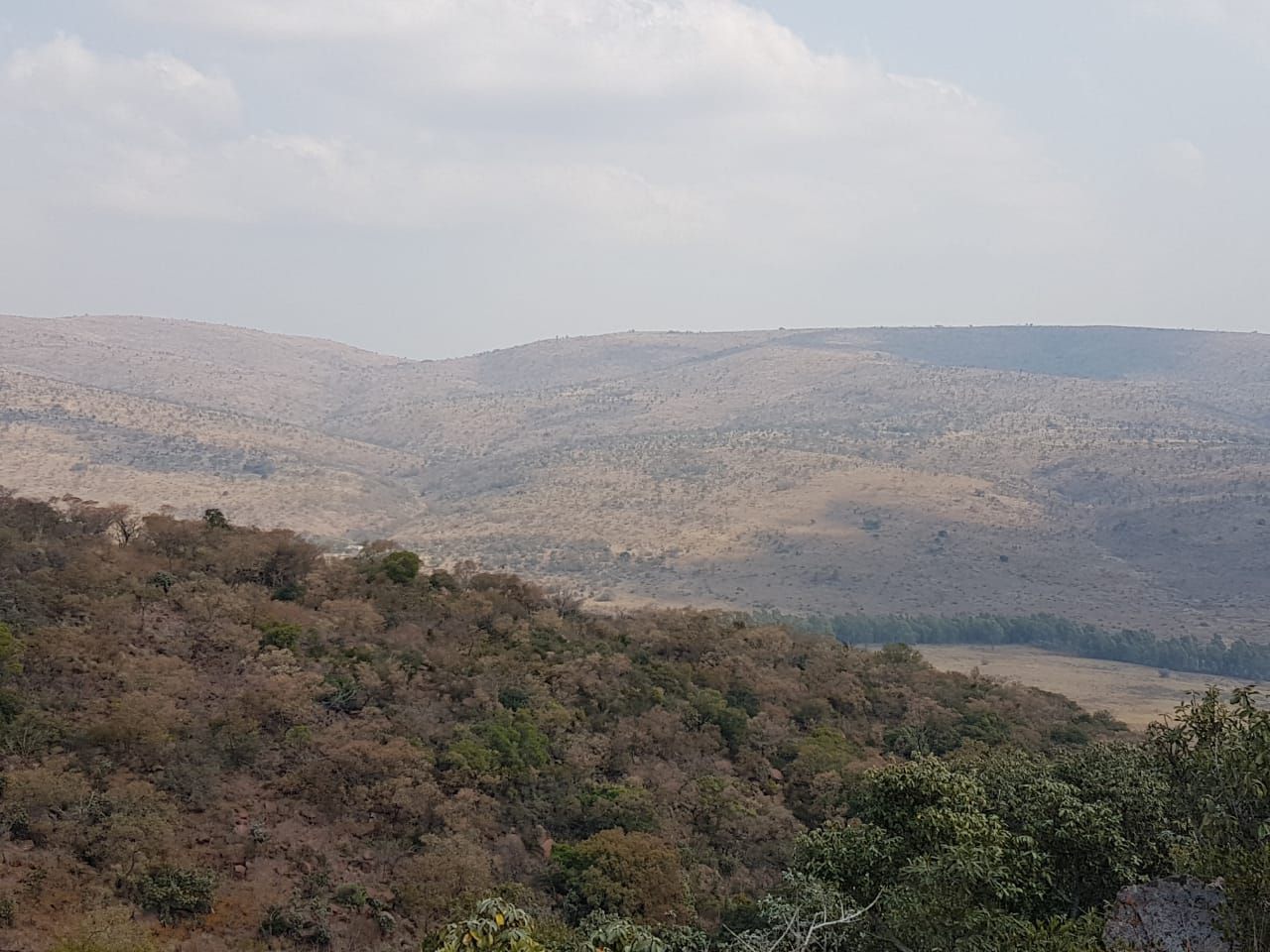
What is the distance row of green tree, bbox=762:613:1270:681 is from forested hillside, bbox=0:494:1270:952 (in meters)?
38.3

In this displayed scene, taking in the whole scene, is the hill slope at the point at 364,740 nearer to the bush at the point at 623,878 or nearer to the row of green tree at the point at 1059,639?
the bush at the point at 623,878

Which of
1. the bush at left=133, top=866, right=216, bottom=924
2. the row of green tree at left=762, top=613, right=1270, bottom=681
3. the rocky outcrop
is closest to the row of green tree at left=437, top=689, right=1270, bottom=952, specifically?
the rocky outcrop

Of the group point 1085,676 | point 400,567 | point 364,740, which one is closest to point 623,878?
point 364,740

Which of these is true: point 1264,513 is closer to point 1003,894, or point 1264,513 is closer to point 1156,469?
point 1156,469

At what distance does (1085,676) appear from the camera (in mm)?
70000

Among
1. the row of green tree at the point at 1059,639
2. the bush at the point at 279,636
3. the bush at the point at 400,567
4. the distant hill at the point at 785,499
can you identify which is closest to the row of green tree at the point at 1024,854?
the bush at the point at 279,636

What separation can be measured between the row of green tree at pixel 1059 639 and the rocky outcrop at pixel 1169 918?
56506 millimetres

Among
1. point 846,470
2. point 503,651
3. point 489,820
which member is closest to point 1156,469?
point 846,470

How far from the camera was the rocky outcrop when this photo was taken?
11.4 metres

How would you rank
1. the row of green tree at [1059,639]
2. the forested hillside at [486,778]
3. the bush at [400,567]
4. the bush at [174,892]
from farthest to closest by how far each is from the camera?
1. the row of green tree at [1059,639]
2. the bush at [400,567]
3. the bush at [174,892]
4. the forested hillside at [486,778]

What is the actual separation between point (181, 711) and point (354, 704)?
171 inches

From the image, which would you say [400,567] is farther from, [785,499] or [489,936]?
[785,499]

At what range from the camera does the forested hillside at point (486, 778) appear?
13328 millimetres

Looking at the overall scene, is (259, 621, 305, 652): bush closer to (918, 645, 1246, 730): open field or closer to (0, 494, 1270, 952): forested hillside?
(0, 494, 1270, 952): forested hillside
